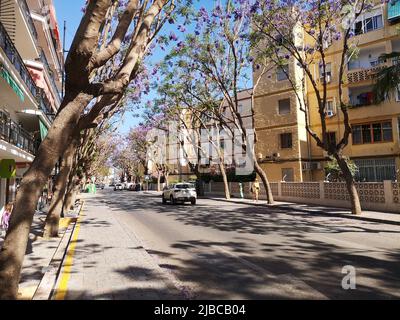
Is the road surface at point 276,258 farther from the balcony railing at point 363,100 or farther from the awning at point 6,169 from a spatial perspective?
the balcony railing at point 363,100

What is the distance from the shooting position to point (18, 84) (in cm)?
1451

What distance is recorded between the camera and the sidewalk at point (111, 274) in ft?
18.7

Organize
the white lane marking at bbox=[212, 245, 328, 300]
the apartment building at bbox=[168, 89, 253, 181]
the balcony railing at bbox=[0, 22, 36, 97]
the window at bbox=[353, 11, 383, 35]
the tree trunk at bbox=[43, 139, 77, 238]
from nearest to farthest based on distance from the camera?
the white lane marking at bbox=[212, 245, 328, 300]
the tree trunk at bbox=[43, 139, 77, 238]
the balcony railing at bbox=[0, 22, 36, 97]
the window at bbox=[353, 11, 383, 35]
the apartment building at bbox=[168, 89, 253, 181]

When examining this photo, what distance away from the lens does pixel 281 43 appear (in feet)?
60.2

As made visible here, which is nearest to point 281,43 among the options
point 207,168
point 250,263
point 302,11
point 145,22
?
point 302,11

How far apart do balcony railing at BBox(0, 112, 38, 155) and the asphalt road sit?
656 centimetres

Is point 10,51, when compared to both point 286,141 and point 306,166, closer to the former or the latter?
point 286,141

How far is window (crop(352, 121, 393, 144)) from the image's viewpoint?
89.4 ft

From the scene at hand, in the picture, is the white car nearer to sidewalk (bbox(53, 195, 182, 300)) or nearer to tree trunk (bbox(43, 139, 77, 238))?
tree trunk (bbox(43, 139, 77, 238))

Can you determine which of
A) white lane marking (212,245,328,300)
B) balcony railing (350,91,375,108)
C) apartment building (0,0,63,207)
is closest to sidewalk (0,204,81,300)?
apartment building (0,0,63,207)

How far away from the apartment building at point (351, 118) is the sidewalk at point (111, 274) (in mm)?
20703

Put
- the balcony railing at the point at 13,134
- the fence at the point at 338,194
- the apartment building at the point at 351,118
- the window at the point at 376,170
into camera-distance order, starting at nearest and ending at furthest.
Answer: the balcony railing at the point at 13,134
the fence at the point at 338,194
the window at the point at 376,170
the apartment building at the point at 351,118

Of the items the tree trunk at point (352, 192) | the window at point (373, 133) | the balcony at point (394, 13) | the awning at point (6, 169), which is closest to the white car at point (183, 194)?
the tree trunk at point (352, 192)

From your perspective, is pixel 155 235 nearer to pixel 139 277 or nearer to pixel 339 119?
pixel 139 277
